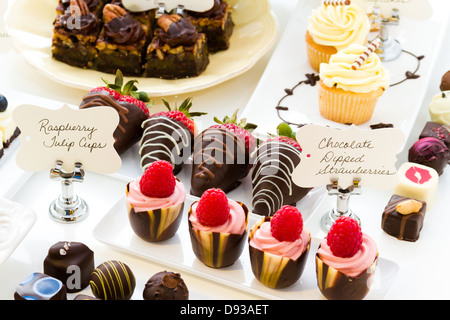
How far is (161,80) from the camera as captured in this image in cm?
316

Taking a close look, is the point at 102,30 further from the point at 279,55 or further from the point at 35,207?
the point at 35,207

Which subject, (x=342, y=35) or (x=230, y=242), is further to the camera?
(x=342, y=35)

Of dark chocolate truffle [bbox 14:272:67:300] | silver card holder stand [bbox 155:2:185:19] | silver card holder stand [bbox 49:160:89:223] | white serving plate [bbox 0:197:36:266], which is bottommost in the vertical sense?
silver card holder stand [bbox 49:160:89:223]

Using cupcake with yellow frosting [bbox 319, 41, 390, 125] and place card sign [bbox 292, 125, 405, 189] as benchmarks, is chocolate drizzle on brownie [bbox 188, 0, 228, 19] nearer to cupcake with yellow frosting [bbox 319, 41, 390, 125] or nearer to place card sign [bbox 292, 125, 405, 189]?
cupcake with yellow frosting [bbox 319, 41, 390, 125]

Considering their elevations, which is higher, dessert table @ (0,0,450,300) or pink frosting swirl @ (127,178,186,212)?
pink frosting swirl @ (127,178,186,212)

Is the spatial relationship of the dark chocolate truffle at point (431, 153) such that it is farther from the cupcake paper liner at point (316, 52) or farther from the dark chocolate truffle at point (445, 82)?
the cupcake paper liner at point (316, 52)

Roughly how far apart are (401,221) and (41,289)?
47.4 inches

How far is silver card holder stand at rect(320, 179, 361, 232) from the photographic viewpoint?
2.25 metres

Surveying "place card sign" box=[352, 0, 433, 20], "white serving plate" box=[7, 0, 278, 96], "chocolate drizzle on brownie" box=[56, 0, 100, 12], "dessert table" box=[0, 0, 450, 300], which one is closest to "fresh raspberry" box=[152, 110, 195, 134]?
"dessert table" box=[0, 0, 450, 300]

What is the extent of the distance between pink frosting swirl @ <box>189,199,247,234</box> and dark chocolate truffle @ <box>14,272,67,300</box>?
439 millimetres
